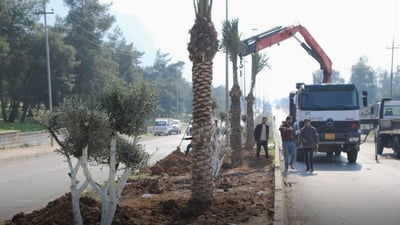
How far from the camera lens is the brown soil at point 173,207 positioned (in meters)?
7.23

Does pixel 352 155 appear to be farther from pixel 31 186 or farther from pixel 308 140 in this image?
pixel 31 186

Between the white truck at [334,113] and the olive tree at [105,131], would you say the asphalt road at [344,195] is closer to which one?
the white truck at [334,113]

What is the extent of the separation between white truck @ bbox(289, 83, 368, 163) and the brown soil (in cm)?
595

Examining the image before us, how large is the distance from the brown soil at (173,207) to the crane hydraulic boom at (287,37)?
10.4 meters

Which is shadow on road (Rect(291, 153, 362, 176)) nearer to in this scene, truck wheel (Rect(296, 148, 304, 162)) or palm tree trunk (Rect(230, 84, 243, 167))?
truck wheel (Rect(296, 148, 304, 162))

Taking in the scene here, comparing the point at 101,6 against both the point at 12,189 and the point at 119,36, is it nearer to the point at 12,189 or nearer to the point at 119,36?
the point at 119,36

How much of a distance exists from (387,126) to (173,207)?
16532mm

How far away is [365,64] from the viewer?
331 feet

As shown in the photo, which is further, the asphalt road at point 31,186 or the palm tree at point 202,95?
the asphalt road at point 31,186

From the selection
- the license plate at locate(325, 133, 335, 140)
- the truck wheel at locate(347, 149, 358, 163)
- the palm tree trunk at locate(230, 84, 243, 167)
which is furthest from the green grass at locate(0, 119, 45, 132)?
the truck wheel at locate(347, 149, 358, 163)

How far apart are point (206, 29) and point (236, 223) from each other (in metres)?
3.73

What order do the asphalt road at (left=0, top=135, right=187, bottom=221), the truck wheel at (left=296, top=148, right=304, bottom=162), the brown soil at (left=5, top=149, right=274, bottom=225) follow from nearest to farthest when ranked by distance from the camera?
the brown soil at (left=5, top=149, right=274, bottom=225)
the asphalt road at (left=0, top=135, right=187, bottom=221)
the truck wheel at (left=296, top=148, right=304, bottom=162)

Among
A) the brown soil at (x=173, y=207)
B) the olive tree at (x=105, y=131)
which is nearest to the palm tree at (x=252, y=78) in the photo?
the brown soil at (x=173, y=207)

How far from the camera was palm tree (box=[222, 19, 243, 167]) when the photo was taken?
52.3 feet
